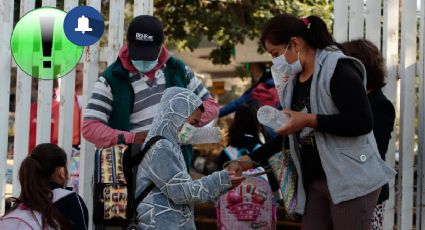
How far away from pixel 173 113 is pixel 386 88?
1725mm

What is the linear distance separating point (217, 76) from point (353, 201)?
41.4ft

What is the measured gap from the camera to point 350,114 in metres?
2.94

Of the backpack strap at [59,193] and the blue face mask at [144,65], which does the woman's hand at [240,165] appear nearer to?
the blue face mask at [144,65]

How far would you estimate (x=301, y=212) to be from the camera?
10.8ft

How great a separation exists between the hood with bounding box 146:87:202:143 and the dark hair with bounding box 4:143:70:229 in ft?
1.99

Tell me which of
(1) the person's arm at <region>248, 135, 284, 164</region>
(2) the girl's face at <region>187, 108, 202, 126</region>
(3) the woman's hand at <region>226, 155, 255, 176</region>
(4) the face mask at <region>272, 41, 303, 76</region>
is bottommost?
(3) the woman's hand at <region>226, 155, 255, 176</region>

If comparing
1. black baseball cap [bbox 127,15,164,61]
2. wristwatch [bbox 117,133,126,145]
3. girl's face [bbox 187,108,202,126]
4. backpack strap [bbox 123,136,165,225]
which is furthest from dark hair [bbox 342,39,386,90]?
wristwatch [bbox 117,133,126,145]

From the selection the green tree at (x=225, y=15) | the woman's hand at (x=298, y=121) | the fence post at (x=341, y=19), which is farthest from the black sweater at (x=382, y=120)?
the green tree at (x=225, y=15)

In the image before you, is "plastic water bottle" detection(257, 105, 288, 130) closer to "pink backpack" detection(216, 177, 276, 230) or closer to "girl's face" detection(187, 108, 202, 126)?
"girl's face" detection(187, 108, 202, 126)

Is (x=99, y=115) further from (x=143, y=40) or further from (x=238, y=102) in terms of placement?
(x=238, y=102)

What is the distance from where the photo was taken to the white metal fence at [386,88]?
433 cm

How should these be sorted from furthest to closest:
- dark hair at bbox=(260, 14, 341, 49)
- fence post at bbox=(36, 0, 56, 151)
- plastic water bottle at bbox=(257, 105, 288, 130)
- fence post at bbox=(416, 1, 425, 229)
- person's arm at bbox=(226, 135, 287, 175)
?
fence post at bbox=(36, 0, 56, 151) → fence post at bbox=(416, 1, 425, 229) → person's arm at bbox=(226, 135, 287, 175) → dark hair at bbox=(260, 14, 341, 49) → plastic water bottle at bbox=(257, 105, 288, 130)

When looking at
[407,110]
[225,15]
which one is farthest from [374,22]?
[225,15]

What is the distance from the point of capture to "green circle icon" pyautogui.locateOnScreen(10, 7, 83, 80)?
4.74 meters
